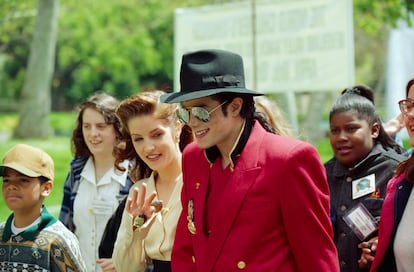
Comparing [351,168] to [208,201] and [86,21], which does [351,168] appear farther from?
[86,21]

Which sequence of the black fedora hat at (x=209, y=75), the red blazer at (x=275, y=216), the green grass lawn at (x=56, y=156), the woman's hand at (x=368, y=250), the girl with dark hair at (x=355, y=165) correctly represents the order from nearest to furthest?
1. the red blazer at (x=275, y=216)
2. the black fedora hat at (x=209, y=75)
3. the woman's hand at (x=368, y=250)
4. the girl with dark hair at (x=355, y=165)
5. the green grass lawn at (x=56, y=156)

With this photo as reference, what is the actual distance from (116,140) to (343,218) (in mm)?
1838

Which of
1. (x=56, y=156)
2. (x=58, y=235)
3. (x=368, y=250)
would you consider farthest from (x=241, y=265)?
(x=56, y=156)

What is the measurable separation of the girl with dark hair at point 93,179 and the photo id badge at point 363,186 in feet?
5.42

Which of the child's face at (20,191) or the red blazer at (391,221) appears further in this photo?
the child's face at (20,191)

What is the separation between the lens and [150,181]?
3.90 meters

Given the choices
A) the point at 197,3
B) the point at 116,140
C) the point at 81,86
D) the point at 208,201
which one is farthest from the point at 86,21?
the point at 208,201

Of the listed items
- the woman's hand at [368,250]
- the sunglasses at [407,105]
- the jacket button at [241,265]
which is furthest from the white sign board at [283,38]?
the jacket button at [241,265]

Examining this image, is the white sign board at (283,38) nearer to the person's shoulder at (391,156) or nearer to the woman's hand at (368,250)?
the person's shoulder at (391,156)

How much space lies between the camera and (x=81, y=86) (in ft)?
143

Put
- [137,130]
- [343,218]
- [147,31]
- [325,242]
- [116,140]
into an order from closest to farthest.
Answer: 1. [325,242]
2. [137,130]
3. [343,218]
4. [116,140]
5. [147,31]

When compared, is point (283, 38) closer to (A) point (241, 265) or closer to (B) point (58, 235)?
(B) point (58, 235)

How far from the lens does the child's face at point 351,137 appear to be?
14.4 feet

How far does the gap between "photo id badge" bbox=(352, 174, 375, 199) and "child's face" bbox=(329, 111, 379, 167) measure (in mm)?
150
